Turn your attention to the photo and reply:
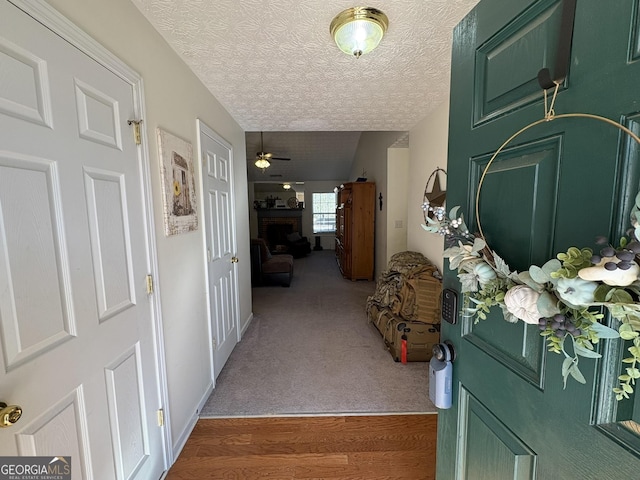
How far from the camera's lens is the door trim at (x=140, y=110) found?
882 mm

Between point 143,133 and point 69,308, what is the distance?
34.3 inches

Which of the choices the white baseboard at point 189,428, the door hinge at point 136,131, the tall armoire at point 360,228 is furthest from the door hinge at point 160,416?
the tall armoire at point 360,228

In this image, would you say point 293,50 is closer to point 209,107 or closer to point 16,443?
point 209,107

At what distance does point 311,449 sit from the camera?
1.71m

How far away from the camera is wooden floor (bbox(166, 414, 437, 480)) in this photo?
1562mm

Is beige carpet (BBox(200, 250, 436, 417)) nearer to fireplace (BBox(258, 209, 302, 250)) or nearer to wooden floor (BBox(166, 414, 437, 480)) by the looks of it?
wooden floor (BBox(166, 414, 437, 480))

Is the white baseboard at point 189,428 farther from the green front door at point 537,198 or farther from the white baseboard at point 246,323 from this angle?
the green front door at point 537,198

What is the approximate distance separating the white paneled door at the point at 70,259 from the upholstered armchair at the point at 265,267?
12.2 feet

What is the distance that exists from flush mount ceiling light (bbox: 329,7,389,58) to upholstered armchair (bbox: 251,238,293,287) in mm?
3904


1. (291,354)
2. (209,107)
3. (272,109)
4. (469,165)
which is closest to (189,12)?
(209,107)

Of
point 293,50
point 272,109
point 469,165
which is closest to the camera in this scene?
point 469,165

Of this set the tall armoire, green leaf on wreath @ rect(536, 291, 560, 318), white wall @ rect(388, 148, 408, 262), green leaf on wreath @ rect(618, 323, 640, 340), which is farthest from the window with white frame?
green leaf on wreath @ rect(618, 323, 640, 340)

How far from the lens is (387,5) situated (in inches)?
54.1

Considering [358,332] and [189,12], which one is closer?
[189,12]
